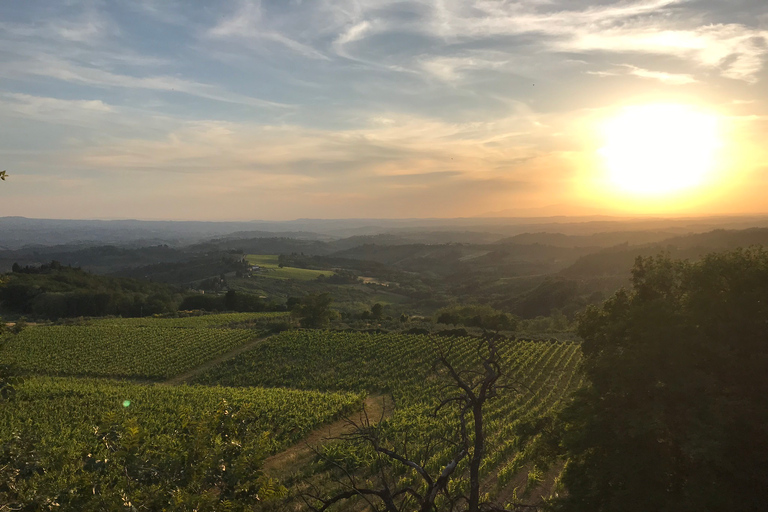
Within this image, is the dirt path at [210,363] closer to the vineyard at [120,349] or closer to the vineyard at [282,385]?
the vineyard at [120,349]

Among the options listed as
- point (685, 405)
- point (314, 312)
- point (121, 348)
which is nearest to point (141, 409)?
point (121, 348)

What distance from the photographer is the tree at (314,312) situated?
64125mm

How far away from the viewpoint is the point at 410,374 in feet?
123

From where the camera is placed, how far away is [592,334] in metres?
13.2

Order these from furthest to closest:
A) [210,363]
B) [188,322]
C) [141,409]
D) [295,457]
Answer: [188,322]
[210,363]
[141,409]
[295,457]

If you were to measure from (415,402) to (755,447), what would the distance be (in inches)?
887

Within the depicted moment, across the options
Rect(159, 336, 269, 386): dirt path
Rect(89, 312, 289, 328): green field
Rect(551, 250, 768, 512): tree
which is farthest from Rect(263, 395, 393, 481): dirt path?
Rect(89, 312, 289, 328): green field

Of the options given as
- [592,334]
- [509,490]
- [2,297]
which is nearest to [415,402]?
[509,490]

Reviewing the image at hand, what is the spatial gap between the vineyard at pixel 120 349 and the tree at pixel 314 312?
Answer: 10437 millimetres

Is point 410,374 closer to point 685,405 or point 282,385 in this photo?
point 282,385

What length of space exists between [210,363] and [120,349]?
11464 mm

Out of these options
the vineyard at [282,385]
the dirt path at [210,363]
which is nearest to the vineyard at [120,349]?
the vineyard at [282,385]

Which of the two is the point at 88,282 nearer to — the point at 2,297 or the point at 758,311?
the point at 2,297

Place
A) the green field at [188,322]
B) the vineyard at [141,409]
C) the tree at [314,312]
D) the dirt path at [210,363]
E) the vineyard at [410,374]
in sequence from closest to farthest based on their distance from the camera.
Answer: the vineyard at [410,374] < the vineyard at [141,409] < the dirt path at [210,363] < the green field at [188,322] < the tree at [314,312]
